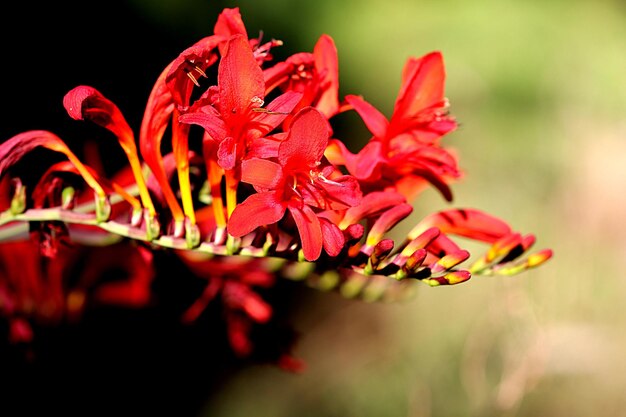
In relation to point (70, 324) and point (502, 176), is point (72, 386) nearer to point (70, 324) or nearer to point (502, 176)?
point (70, 324)

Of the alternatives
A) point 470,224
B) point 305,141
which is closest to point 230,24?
point 305,141

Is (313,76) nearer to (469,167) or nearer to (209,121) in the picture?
(209,121)

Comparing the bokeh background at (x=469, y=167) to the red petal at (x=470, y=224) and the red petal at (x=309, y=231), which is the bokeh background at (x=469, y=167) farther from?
the red petal at (x=309, y=231)

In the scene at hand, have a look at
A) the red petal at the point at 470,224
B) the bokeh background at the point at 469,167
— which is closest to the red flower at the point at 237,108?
the red petal at the point at 470,224

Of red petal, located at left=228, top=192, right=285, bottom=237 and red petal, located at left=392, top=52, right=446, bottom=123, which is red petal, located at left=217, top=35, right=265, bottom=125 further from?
red petal, located at left=392, top=52, right=446, bottom=123

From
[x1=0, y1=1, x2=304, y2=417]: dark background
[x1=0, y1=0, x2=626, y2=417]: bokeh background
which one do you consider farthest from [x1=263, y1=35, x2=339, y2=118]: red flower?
[x1=0, y1=0, x2=626, y2=417]: bokeh background
